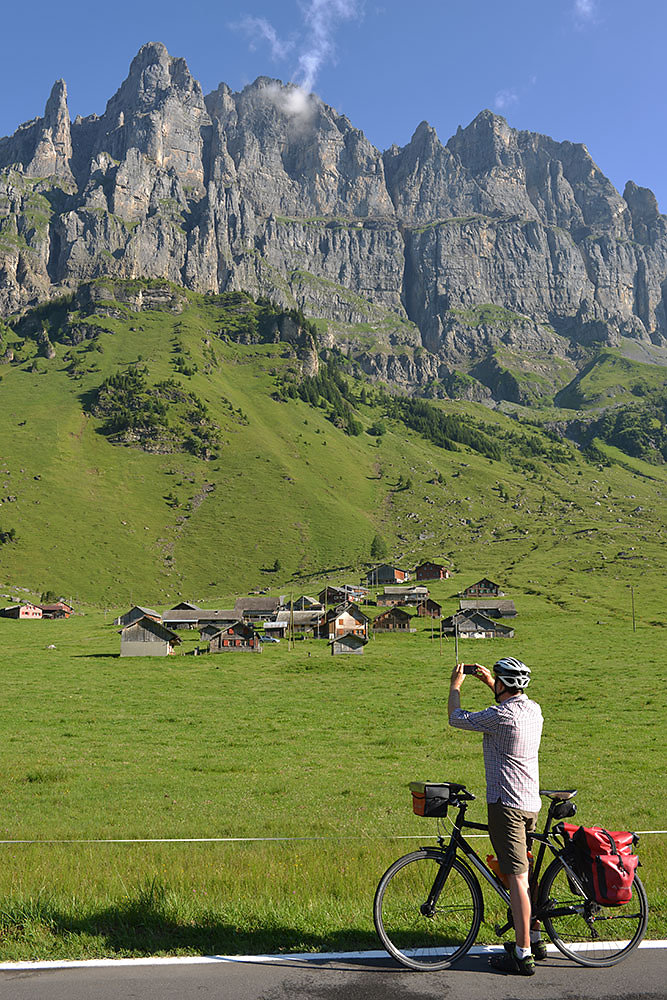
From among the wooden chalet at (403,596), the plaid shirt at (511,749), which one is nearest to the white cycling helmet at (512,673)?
the plaid shirt at (511,749)

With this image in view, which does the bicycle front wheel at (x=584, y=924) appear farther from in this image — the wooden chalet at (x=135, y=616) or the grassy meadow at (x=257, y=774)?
A: the wooden chalet at (x=135, y=616)

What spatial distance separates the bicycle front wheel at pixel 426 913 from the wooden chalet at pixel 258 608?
359ft

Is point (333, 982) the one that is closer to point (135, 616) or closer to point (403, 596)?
point (135, 616)

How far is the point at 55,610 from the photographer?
123500 millimetres

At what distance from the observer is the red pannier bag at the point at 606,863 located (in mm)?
6965

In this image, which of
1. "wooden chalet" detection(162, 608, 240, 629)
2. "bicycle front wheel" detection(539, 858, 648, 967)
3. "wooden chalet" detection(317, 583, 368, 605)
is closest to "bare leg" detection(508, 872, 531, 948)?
"bicycle front wheel" detection(539, 858, 648, 967)

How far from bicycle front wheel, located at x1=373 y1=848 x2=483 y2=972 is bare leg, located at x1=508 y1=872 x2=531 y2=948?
19.0 inches

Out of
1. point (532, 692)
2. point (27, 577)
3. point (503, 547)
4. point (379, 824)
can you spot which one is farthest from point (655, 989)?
point (503, 547)

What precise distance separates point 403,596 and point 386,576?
25180 mm

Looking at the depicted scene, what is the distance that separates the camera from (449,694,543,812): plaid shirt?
7434mm

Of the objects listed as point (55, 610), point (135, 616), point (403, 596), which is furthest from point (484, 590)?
point (55, 610)

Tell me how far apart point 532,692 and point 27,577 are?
131m

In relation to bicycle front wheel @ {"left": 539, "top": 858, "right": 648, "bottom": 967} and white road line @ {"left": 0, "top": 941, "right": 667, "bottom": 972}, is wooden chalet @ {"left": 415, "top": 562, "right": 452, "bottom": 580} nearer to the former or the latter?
bicycle front wheel @ {"left": 539, "top": 858, "right": 648, "bottom": 967}

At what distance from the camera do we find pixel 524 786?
7.43 meters
